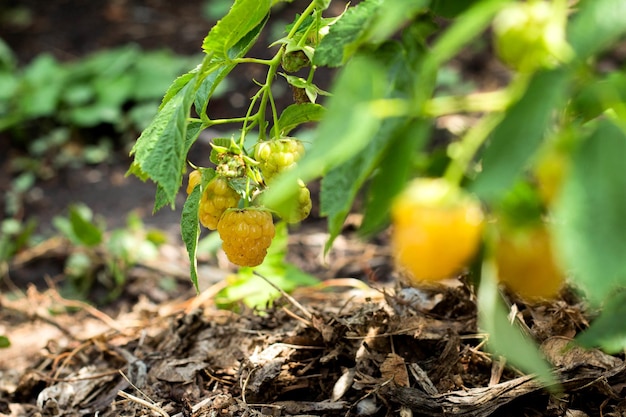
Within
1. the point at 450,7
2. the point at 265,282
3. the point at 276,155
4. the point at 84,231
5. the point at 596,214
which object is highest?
the point at 450,7

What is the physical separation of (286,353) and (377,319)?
0.18 metres

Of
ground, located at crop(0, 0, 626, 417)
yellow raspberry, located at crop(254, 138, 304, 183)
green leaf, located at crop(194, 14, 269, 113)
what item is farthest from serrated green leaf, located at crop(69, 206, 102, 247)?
yellow raspberry, located at crop(254, 138, 304, 183)

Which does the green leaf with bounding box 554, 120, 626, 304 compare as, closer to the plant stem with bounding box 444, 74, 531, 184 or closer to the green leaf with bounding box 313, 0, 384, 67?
the plant stem with bounding box 444, 74, 531, 184

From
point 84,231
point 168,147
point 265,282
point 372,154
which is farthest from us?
point 84,231

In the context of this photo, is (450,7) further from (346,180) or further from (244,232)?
(244,232)

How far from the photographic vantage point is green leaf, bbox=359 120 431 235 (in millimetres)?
633

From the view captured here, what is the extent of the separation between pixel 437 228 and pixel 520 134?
9cm

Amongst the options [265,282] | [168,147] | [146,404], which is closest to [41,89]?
[265,282]

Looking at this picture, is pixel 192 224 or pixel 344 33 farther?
pixel 192 224

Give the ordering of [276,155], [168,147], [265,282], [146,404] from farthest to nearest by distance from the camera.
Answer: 1. [265,282]
2. [146,404]
3. [276,155]
4. [168,147]

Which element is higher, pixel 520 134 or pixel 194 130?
pixel 520 134

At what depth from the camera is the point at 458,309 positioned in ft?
5.05

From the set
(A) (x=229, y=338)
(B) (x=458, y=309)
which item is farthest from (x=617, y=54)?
(A) (x=229, y=338)

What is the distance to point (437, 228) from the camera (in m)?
0.59
